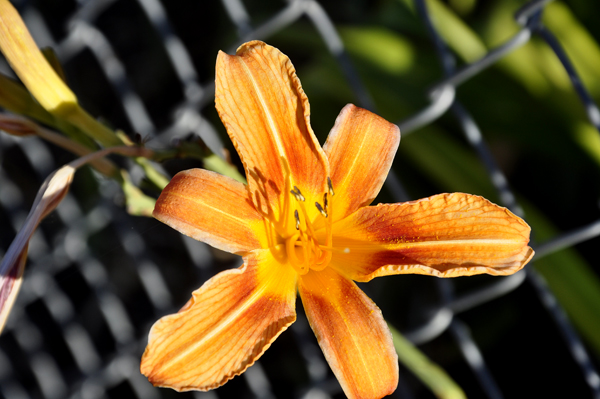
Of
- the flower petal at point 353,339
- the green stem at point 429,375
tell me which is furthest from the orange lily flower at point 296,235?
the green stem at point 429,375

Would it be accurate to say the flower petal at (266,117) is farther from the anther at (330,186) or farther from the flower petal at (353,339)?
the flower petal at (353,339)

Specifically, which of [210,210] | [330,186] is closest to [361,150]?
[330,186]

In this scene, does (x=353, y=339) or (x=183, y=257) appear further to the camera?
(x=183, y=257)

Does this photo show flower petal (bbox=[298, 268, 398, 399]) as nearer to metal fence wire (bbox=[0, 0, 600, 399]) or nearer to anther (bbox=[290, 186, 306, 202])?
anther (bbox=[290, 186, 306, 202])

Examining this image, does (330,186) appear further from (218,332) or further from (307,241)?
(218,332)

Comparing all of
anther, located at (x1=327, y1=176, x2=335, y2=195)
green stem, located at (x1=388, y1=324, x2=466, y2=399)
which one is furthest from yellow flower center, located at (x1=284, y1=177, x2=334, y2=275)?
green stem, located at (x1=388, y1=324, x2=466, y2=399)

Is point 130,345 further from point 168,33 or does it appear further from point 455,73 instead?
point 455,73

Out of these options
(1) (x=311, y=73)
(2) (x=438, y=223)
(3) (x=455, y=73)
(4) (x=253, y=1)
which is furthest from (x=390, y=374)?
(4) (x=253, y=1)
